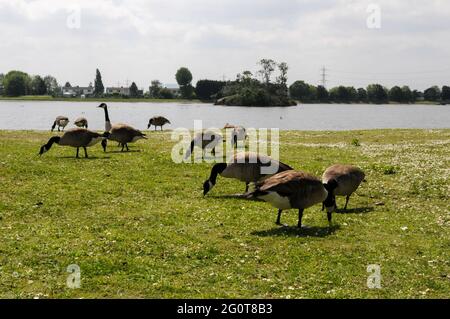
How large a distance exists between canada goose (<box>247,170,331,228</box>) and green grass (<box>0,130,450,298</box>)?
3.47ft

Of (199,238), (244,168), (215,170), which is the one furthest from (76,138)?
(199,238)

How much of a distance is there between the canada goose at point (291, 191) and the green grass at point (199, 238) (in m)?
1.06

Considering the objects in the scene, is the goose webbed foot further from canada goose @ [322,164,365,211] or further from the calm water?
the calm water

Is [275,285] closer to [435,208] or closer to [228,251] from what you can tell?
[228,251]

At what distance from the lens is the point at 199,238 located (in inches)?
573

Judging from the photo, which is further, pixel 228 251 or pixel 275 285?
pixel 228 251

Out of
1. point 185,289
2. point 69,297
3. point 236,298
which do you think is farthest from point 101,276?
point 236,298

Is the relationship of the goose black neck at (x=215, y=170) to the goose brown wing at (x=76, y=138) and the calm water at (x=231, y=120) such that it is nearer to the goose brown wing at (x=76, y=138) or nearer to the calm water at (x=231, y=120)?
the goose brown wing at (x=76, y=138)

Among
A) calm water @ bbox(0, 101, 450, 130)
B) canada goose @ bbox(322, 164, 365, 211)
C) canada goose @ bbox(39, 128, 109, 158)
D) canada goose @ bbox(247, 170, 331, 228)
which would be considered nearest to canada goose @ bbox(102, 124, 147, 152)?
canada goose @ bbox(39, 128, 109, 158)

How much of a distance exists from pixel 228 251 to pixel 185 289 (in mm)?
2956

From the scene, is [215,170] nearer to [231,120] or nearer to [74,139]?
[74,139]

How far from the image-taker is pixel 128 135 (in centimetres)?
3431

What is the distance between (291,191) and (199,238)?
Answer: 324 cm

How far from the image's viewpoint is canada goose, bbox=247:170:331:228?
14.8 metres
